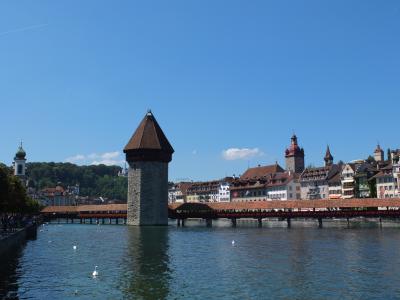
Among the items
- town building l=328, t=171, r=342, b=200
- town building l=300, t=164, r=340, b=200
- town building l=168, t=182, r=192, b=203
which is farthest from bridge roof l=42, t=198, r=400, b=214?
town building l=168, t=182, r=192, b=203

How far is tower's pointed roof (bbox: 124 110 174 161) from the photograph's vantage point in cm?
6394

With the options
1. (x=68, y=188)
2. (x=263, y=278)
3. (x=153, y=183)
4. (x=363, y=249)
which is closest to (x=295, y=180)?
(x=153, y=183)

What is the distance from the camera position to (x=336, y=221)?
72125 millimetres

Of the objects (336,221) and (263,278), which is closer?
(263,278)

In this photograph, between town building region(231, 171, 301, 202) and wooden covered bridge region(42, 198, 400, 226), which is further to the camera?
town building region(231, 171, 301, 202)

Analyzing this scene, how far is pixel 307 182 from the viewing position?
9531 cm

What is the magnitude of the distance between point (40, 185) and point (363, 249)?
5696 inches

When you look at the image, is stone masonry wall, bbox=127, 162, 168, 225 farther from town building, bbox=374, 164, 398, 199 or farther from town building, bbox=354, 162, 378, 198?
town building, bbox=354, 162, 378, 198

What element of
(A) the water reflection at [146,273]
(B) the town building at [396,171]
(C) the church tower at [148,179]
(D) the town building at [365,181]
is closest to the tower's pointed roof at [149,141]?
(C) the church tower at [148,179]

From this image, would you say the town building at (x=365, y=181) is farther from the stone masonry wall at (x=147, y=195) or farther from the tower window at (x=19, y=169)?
the tower window at (x=19, y=169)

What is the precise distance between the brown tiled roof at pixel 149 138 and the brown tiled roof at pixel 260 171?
4102 centimetres

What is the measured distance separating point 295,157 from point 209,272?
293ft

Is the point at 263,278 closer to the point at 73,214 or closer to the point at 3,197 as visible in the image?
the point at 3,197

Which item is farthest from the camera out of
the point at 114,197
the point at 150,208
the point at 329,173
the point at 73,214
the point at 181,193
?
the point at 114,197
